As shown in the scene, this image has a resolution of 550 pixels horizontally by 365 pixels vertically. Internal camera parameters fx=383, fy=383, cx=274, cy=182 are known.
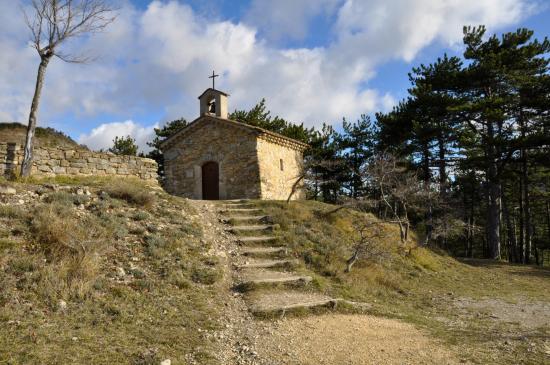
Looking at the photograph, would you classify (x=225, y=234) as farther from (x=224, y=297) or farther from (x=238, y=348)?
(x=238, y=348)

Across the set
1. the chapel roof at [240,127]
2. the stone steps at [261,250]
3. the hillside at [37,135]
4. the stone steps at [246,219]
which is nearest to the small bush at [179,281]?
the stone steps at [261,250]

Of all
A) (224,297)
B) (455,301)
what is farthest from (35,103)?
(455,301)

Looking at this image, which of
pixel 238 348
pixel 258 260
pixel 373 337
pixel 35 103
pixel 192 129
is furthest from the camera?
pixel 192 129

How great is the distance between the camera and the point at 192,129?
19047mm

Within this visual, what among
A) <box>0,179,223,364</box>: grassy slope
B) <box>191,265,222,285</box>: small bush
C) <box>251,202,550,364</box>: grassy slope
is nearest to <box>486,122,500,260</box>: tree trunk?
<box>251,202,550,364</box>: grassy slope

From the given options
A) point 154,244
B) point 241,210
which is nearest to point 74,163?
point 241,210

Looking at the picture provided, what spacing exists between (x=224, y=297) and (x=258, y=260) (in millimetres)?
2532

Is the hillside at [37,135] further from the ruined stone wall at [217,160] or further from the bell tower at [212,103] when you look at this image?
the bell tower at [212,103]

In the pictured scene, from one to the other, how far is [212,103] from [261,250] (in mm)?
11403

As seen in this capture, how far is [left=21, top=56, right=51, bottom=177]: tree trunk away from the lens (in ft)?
36.3

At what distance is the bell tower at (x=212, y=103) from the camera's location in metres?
19.0

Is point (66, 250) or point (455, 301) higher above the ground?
point (66, 250)

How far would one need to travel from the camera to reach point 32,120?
11.6 m

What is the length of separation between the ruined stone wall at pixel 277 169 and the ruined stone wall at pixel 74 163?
203 inches
